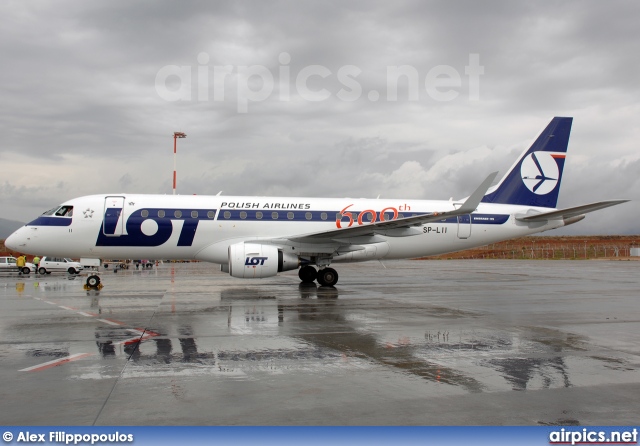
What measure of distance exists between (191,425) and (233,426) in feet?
1.24

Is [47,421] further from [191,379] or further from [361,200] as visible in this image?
[361,200]

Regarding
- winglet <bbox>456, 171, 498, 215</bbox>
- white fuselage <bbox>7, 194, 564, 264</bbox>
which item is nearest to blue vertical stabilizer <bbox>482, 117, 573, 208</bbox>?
white fuselage <bbox>7, 194, 564, 264</bbox>

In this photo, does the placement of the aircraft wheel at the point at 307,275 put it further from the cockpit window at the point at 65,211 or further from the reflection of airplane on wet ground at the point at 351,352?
the reflection of airplane on wet ground at the point at 351,352

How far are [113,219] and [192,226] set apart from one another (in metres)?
2.87

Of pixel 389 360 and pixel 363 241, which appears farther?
pixel 363 241

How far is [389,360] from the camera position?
7551mm

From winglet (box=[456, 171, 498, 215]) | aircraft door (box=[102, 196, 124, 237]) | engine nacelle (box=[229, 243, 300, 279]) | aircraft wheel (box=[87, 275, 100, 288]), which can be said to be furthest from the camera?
aircraft wheel (box=[87, 275, 100, 288])

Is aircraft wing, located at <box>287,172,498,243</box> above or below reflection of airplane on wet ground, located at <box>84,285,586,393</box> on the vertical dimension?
above

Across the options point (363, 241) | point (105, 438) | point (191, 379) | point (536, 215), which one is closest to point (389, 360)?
point (191, 379)

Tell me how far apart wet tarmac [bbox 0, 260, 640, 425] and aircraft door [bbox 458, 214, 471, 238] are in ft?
30.4

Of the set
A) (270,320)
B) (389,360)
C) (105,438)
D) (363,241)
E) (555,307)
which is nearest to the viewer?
(105,438)

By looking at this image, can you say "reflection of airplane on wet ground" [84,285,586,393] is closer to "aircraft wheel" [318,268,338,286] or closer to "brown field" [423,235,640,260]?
"aircraft wheel" [318,268,338,286]

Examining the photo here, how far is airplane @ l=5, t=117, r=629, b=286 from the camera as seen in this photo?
19156mm

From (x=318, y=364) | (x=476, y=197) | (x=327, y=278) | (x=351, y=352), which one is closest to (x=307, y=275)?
(x=327, y=278)
